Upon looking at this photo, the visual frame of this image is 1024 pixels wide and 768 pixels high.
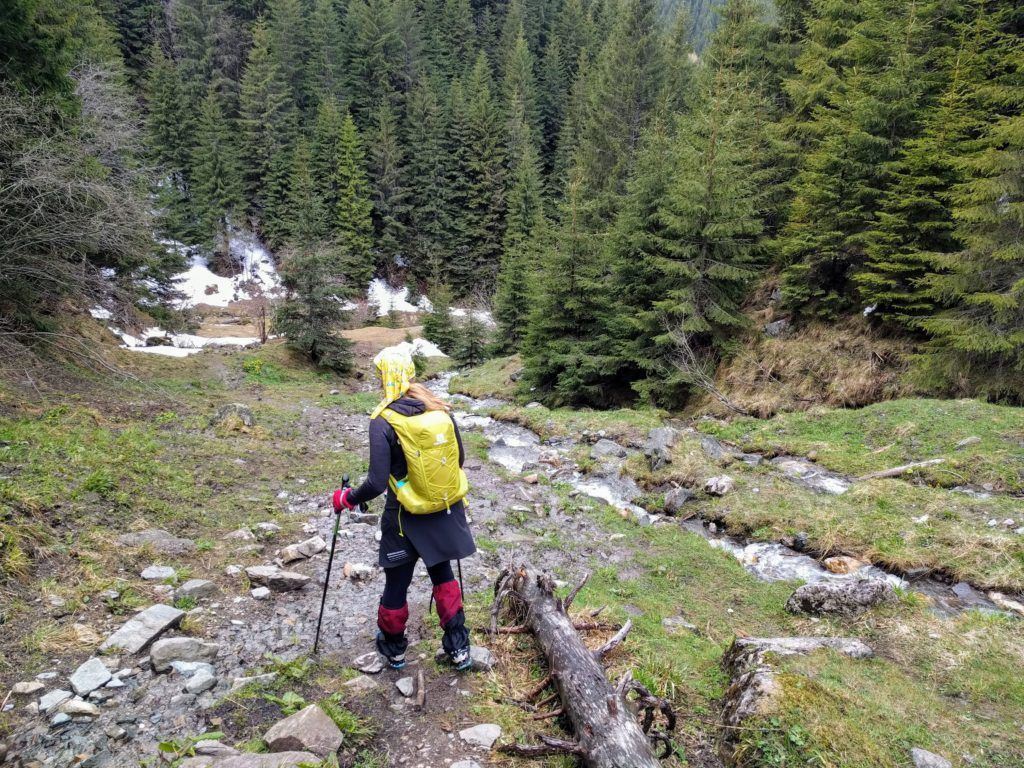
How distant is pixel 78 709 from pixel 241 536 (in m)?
3.09

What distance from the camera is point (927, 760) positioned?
309 centimetres

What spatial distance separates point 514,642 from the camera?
444cm

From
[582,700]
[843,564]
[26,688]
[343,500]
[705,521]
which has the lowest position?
[705,521]

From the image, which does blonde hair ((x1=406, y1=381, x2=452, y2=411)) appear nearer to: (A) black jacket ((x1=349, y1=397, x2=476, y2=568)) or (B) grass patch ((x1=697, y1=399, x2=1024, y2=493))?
(A) black jacket ((x1=349, y1=397, x2=476, y2=568))

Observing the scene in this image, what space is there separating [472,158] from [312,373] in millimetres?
32894

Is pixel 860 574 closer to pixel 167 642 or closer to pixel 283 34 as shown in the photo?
pixel 167 642

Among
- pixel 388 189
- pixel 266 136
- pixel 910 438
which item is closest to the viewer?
pixel 910 438

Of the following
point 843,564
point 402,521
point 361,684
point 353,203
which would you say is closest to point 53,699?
point 361,684

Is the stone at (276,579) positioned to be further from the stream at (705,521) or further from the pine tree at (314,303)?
the pine tree at (314,303)

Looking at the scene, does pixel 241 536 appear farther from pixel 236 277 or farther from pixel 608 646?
pixel 236 277

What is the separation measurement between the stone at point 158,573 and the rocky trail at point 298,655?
0.02 m

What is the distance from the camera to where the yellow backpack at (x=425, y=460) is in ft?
12.0

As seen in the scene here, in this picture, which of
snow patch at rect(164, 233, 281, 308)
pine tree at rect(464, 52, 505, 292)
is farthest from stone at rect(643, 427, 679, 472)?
pine tree at rect(464, 52, 505, 292)

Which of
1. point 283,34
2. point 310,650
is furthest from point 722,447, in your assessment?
point 283,34
